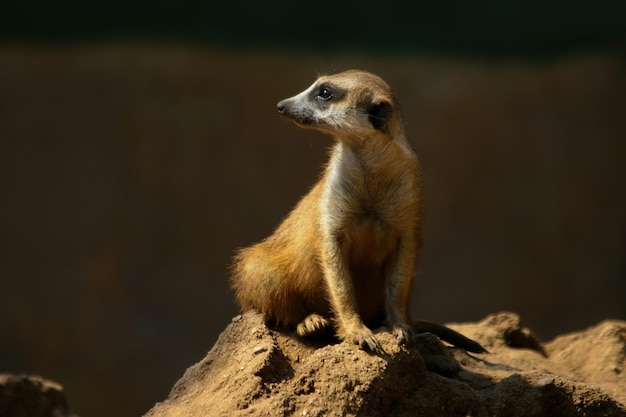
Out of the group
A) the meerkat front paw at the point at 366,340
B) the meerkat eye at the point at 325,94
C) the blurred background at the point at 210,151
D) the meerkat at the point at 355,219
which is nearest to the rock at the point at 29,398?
the meerkat at the point at 355,219

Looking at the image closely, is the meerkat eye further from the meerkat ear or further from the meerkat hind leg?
the meerkat hind leg

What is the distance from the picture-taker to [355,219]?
3855mm

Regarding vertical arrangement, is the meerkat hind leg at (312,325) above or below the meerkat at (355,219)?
below

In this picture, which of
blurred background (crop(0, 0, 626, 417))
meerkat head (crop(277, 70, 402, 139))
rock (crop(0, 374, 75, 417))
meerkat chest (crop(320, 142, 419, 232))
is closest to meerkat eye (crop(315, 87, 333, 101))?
meerkat head (crop(277, 70, 402, 139))

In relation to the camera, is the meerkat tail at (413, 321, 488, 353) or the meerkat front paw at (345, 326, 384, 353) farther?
the meerkat tail at (413, 321, 488, 353)

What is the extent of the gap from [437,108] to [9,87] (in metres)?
4.73

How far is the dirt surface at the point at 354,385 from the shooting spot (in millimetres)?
3363

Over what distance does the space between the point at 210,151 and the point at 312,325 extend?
6.19 m

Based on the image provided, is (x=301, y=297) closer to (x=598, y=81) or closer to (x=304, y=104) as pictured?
(x=304, y=104)

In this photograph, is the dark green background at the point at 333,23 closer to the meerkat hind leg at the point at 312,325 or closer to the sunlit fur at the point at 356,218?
the sunlit fur at the point at 356,218

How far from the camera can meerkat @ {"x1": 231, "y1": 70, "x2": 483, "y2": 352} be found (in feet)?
12.6

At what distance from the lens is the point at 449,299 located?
10258mm

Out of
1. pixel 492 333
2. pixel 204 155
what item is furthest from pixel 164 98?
pixel 492 333

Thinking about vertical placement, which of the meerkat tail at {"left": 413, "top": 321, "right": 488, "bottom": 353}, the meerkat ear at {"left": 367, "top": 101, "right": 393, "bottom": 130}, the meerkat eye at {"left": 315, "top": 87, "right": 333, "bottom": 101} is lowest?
the meerkat tail at {"left": 413, "top": 321, "right": 488, "bottom": 353}
